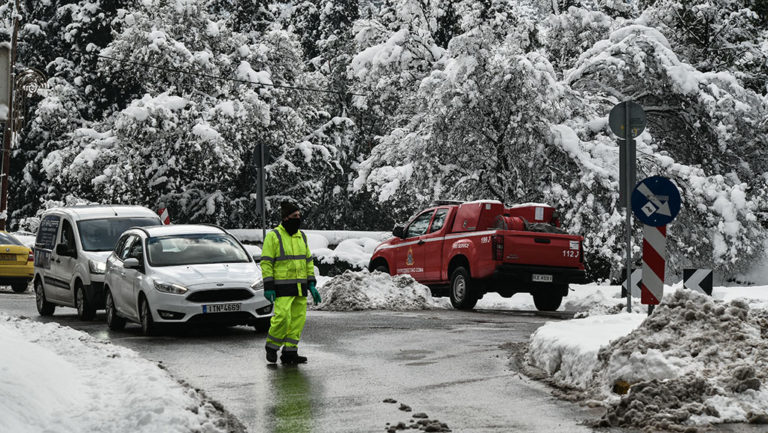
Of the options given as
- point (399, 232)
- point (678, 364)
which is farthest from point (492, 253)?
point (678, 364)

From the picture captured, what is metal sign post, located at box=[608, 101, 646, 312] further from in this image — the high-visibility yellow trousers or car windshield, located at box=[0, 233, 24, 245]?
car windshield, located at box=[0, 233, 24, 245]

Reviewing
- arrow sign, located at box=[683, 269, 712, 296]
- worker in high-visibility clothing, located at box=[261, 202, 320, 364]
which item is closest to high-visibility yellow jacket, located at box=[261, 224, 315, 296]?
worker in high-visibility clothing, located at box=[261, 202, 320, 364]

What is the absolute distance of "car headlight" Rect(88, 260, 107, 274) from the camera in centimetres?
1750

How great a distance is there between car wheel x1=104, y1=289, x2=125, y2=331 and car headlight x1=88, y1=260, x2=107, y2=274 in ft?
3.91

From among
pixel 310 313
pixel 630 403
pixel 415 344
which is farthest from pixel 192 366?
pixel 310 313

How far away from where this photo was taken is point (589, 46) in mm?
32219

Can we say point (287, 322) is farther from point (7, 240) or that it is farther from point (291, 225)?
point (7, 240)

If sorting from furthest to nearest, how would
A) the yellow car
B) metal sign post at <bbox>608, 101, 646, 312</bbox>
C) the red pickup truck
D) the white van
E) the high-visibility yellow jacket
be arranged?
the yellow car
the red pickup truck
the white van
metal sign post at <bbox>608, 101, 646, 312</bbox>
the high-visibility yellow jacket

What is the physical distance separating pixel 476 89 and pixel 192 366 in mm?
16700

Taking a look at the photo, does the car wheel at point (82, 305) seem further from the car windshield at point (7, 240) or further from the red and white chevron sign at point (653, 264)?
the car windshield at point (7, 240)

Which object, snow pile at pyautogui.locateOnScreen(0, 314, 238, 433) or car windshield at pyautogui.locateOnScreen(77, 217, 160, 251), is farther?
car windshield at pyautogui.locateOnScreen(77, 217, 160, 251)

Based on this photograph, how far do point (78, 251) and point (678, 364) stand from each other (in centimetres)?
1178

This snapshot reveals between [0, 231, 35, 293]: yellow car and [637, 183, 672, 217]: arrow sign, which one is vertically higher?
[637, 183, 672, 217]: arrow sign

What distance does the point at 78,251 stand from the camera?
718 inches
